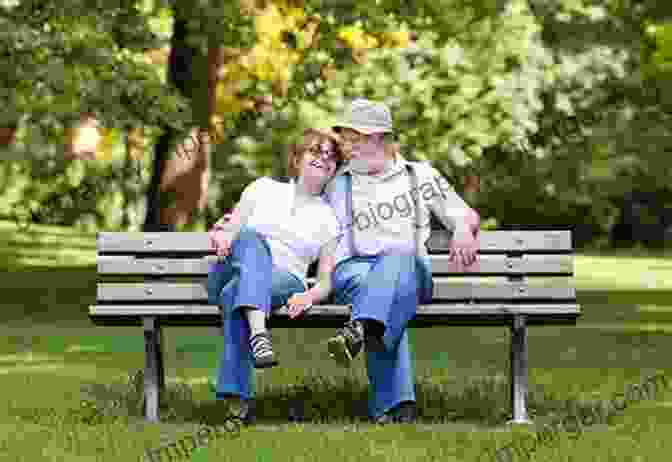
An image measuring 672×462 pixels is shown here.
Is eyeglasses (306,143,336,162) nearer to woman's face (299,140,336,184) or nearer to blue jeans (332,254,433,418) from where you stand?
woman's face (299,140,336,184)

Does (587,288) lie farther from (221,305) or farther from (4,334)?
(221,305)

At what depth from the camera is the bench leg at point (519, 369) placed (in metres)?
8.76

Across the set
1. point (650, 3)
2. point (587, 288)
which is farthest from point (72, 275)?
point (650, 3)

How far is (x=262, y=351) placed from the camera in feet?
27.3

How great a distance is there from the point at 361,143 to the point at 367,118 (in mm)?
176

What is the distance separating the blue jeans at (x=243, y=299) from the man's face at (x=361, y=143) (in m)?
0.68

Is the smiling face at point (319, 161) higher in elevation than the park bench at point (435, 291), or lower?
higher

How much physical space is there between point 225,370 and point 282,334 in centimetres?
725

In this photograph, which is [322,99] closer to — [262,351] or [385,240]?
[385,240]

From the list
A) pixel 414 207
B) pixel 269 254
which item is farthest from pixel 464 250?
pixel 269 254

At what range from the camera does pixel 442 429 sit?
836 centimetres

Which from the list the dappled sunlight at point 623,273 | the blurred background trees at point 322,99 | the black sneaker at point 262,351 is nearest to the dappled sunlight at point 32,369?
the black sneaker at point 262,351

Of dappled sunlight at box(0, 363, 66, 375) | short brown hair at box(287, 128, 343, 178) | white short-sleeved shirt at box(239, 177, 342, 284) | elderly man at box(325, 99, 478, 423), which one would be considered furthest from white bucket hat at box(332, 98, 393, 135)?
dappled sunlight at box(0, 363, 66, 375)

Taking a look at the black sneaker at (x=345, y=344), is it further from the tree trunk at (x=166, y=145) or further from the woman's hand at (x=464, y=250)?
the tree trunk at (x=166, y=145)
